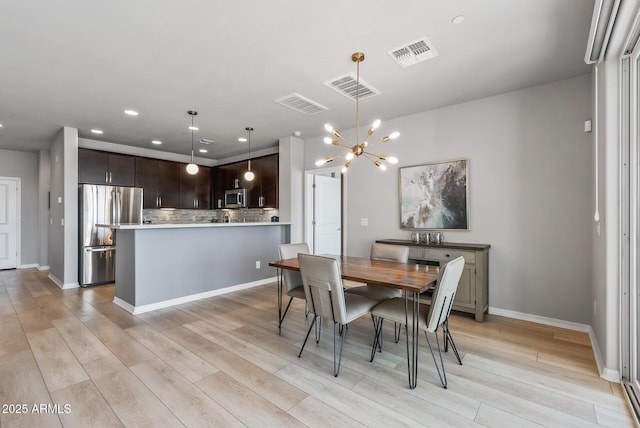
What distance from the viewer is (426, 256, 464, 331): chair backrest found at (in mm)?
2002

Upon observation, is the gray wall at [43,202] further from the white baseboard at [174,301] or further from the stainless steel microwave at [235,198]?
the white baseboard at [174,301]

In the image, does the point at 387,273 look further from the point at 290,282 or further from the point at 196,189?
the point at 196,189

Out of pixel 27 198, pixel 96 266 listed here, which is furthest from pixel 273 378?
pixel 27 198

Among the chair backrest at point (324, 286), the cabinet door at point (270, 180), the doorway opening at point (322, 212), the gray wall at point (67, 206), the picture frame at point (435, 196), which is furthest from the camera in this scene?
the cabinet door at point (270, 180)

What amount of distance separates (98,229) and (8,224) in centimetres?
311

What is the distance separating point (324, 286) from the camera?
2266mm

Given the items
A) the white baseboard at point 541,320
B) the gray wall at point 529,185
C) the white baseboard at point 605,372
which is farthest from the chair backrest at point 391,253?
the white baseboard at point 605,372

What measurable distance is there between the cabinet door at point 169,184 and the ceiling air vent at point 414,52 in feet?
17.7

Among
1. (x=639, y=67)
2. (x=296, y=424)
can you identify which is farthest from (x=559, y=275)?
(x=296, y=424)

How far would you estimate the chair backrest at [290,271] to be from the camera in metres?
3.11

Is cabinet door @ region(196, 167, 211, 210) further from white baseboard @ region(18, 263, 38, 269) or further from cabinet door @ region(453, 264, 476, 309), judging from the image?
cabinet door @ region(453, 264, 476, 309)

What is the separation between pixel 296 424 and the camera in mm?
1725

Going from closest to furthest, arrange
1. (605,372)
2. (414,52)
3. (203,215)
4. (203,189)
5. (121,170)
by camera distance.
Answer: (605,372) < (414,52) < (121,170) < (203,189) < (203,215)

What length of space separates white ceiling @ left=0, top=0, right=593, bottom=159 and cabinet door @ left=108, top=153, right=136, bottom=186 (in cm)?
143
